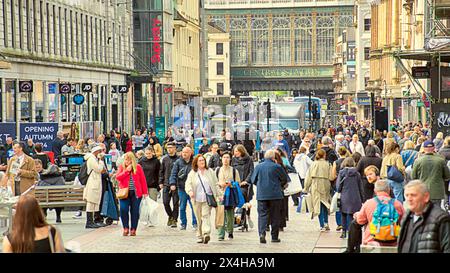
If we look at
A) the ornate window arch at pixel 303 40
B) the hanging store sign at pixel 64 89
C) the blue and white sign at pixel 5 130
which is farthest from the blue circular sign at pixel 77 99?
the ornate window arch at pixel 303 40

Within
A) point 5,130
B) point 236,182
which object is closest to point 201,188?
point 236,182

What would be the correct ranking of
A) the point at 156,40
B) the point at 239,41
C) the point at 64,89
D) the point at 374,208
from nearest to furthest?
the point at 374,208, the point at 64,89, the point at 156,40, the point at 239,41

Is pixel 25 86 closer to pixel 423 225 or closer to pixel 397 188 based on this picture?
pixel 397 188

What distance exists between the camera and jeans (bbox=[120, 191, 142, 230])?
23234 millimetres

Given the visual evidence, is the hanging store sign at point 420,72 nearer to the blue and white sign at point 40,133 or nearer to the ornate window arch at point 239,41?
the blue and white sign at point 40,133

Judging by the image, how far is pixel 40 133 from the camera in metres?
37.0

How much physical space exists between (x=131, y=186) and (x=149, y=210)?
2.26ft

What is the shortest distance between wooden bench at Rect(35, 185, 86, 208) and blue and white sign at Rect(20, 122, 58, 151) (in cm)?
1087

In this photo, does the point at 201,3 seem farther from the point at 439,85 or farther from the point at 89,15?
the point at 439,85

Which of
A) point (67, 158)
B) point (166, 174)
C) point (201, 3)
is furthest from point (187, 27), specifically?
point (166, 174)

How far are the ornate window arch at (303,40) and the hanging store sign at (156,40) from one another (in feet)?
311
